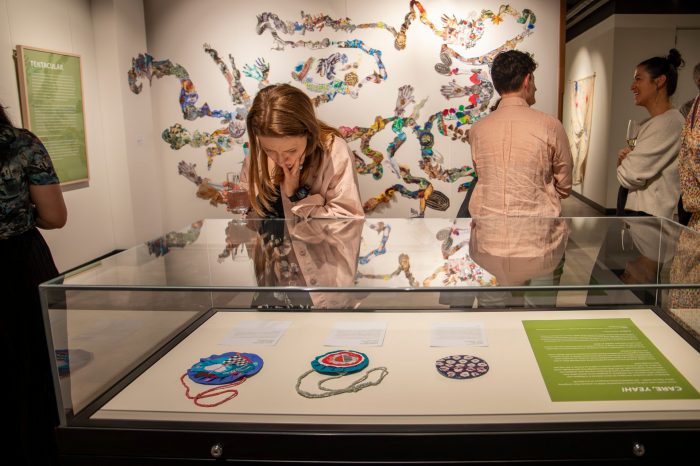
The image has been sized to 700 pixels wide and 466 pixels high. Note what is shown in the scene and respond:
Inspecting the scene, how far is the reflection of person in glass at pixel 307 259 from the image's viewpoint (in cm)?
141

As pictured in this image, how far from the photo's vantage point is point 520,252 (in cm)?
164

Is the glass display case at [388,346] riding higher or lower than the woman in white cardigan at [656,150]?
lower

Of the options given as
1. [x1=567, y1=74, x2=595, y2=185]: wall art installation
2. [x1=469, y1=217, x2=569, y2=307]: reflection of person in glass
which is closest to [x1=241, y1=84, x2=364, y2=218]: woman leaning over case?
[x1=469, y1=217, x2=569, y2=307]: reflection of person in glass

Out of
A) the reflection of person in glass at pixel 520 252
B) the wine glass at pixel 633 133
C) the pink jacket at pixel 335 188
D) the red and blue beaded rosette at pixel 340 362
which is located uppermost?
the wine glass at pixel 633 133

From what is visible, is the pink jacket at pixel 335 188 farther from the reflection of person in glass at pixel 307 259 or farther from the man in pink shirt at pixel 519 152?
the man in pink shirt at pixel 519 152

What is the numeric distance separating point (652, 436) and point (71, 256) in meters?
5.21

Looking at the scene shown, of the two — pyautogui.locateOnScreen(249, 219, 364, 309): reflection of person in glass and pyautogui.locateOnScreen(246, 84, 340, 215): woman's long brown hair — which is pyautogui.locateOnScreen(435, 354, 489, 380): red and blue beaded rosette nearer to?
pyautogui.locateOnScreen(249, 219, 364, 309): reflection of person in glass

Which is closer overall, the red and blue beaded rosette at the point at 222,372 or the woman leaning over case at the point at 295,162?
the red and blue beaded rosette at the point at 222,372

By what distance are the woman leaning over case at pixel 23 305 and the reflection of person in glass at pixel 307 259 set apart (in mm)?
1080

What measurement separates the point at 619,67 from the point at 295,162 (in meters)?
7.68

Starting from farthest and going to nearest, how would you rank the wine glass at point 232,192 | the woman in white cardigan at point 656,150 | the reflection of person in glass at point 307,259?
the wine glass at point 232,192, the woman in white cardigan at point 656,150, the reflection of person in glass at point 307,259

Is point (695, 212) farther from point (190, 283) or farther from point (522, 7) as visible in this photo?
point (522, 7)

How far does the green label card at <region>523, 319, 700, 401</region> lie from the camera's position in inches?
55.9

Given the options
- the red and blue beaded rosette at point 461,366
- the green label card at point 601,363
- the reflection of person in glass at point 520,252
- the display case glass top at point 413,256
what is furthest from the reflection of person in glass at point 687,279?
the red and blue beaded rosette at point 461,366
